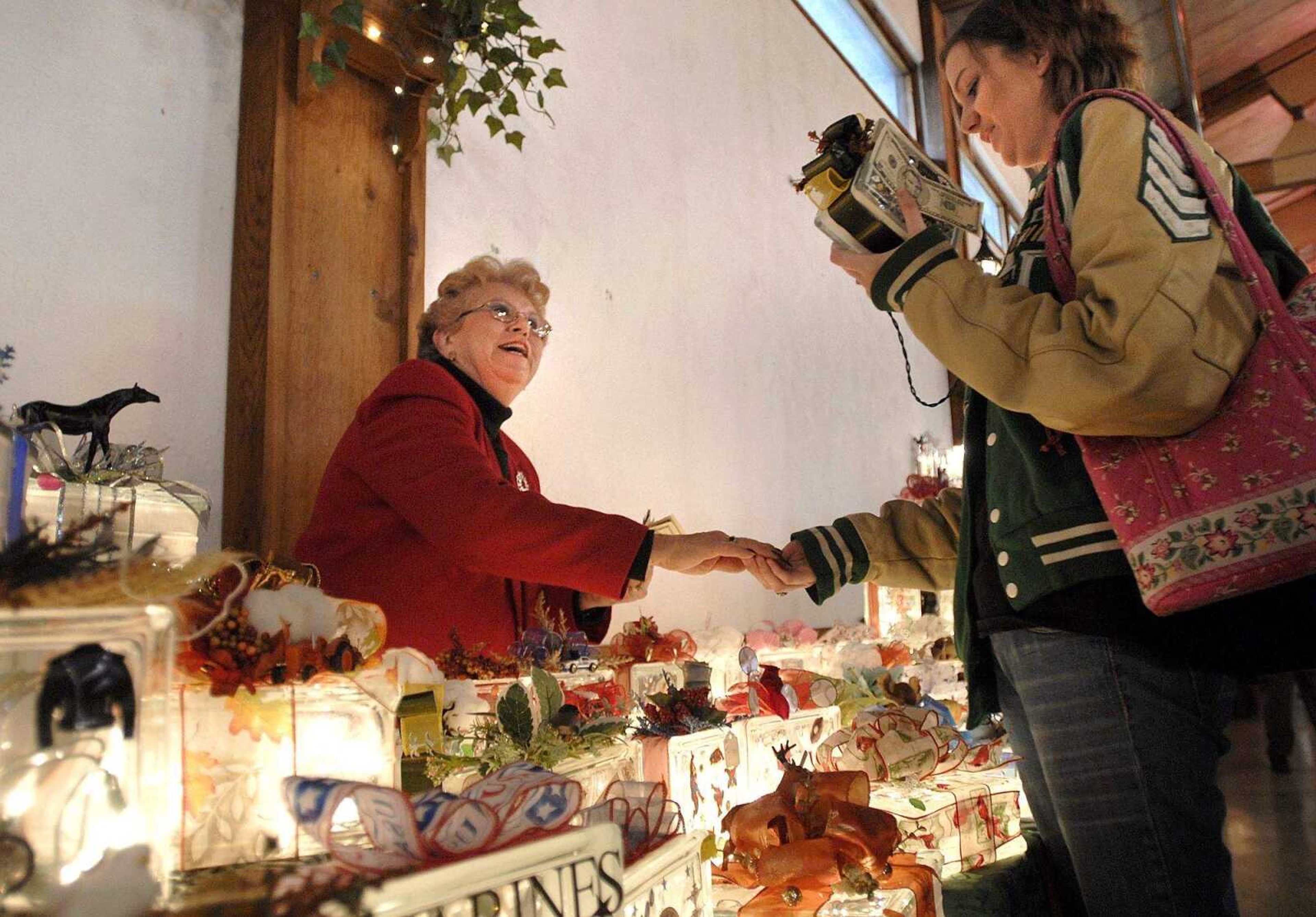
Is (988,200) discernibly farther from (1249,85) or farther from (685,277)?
(685,277)

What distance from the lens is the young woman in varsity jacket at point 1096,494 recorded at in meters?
0.97

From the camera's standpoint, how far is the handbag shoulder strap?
1005 millimetres

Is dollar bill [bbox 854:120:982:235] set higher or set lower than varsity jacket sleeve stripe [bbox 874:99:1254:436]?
higher

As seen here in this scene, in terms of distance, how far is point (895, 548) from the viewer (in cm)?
154

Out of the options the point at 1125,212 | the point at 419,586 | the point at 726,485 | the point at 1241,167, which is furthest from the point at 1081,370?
the point at 1241,167

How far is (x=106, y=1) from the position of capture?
5.73 feet

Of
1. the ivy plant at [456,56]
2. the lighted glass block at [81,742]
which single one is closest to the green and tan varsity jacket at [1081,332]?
the lighted glass block at [81,742]

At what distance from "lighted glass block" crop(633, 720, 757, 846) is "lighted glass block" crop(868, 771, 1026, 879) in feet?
0.69

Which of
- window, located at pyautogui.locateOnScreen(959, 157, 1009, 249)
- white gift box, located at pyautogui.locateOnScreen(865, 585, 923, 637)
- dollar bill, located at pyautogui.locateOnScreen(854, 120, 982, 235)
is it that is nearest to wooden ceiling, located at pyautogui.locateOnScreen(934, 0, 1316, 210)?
window, located at pyautogui.locateOnScreen(959, 157, 1009, 249)

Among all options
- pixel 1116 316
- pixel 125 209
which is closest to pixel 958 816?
pixel 1116 316

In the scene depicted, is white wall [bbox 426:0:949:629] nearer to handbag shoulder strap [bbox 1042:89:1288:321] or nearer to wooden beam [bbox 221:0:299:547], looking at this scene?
wooden beam [bbox 221:0:299:547]

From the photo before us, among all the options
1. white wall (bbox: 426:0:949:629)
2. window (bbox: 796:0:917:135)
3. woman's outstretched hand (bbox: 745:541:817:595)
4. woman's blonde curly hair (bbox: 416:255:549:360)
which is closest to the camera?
A: woman's outstretched hand (bbox: 745:541:817:595)

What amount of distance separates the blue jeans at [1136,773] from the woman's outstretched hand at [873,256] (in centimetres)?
48

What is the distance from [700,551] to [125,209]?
Result: 1.18 m
